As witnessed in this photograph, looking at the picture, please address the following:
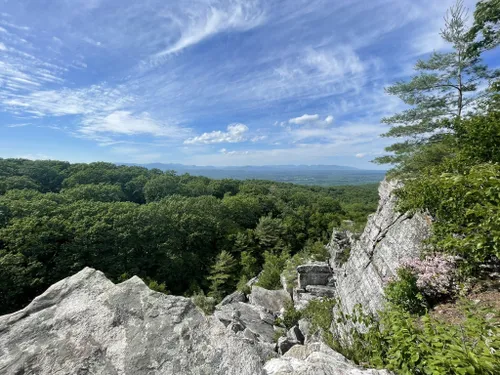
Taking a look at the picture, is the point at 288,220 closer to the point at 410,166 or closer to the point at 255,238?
the point at 255,238

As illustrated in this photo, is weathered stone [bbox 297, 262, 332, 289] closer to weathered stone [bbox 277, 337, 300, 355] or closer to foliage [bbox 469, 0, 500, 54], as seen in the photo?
weathered stone [bbox 277, 337, 300, 355]

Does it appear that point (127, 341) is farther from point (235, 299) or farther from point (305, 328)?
point (235, 299)

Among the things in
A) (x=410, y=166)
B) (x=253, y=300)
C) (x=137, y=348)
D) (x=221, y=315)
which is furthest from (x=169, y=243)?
(x=137, y=348)

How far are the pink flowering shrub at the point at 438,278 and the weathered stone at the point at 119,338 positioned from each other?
243 inches

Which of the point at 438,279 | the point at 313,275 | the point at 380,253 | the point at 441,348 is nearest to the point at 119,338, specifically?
the point at 441,348

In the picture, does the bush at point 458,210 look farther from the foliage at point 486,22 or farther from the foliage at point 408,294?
the foliage at point 486,22

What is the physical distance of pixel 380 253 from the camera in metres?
10.4

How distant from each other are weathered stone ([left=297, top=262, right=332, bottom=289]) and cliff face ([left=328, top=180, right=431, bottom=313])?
616 centimetres

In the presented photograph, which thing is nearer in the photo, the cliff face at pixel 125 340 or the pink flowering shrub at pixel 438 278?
the cliff face at pixel 125 340

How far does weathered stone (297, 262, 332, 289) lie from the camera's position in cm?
1855

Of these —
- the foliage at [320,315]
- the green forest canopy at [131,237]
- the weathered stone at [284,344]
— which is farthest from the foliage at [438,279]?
the green forest canopy at [131,237]

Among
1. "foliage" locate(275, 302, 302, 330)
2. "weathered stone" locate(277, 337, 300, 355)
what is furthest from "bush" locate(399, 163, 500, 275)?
"foliage" locate(275, 302, 302, 330)

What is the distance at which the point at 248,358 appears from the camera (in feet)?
8.05

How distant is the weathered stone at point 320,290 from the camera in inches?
Answer: 666
